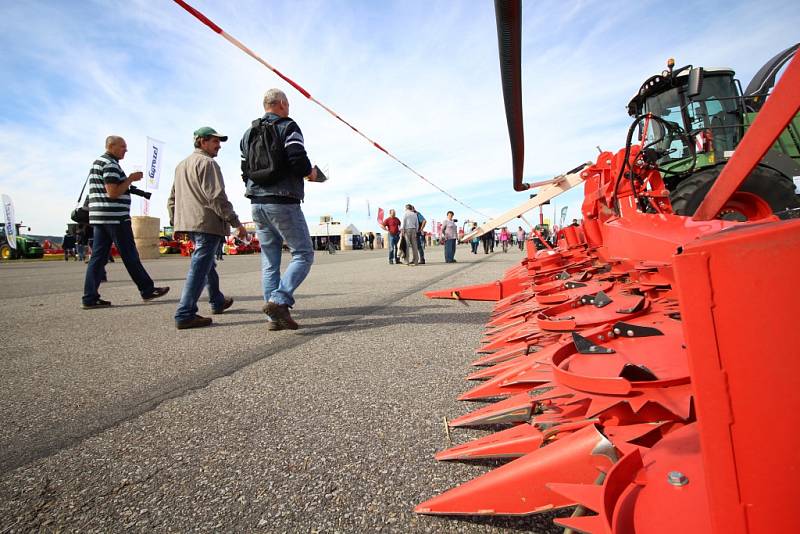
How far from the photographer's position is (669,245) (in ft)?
5.53

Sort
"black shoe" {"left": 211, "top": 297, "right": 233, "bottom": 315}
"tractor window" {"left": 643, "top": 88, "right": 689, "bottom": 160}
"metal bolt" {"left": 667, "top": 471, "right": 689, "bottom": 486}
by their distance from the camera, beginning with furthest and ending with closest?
"tractor window" {"left": 643, "top": 88, "right": 689, "bottom": 160} < "black shoe" {"left": 211, "top": 297, "right": 233, "bottom": 315} < "metal bolt" {"left": 667, "top": 471, "right": 689, "bottom": 486}

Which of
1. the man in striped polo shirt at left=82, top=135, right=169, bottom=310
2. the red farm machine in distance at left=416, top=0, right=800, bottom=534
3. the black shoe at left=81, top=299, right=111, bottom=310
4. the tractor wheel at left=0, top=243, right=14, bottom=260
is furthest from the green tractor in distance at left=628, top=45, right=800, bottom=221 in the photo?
the tractor wheel at left=0, top=243, right=14, bottom=260

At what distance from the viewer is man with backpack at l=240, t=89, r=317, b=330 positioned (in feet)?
9.69

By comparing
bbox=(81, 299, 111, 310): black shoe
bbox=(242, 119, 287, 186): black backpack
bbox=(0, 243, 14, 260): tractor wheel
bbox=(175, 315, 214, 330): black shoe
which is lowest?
bbox=(175, 315, 214, 330): black shoe

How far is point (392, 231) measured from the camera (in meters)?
11.7

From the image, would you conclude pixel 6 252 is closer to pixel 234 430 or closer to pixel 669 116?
pixel 234 430

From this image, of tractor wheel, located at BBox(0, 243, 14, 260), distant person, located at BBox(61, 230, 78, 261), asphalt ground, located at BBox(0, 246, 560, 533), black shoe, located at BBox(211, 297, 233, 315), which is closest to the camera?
asphalt ground, located at BBox(0, 246, 560, 533)

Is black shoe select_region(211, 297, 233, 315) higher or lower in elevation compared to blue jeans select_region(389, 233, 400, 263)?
lower

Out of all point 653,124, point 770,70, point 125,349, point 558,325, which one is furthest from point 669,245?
point 770,70

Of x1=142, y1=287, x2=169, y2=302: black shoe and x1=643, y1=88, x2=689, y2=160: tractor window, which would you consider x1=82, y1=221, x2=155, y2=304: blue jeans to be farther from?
x1=643, y1=88, x2=689, y2=160: tractor window

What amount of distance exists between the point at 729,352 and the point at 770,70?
21.6 ft

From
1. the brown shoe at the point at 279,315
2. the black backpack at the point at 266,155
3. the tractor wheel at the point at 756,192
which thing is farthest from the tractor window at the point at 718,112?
the brown shoe at the point at 279,315

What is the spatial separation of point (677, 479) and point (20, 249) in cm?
3422

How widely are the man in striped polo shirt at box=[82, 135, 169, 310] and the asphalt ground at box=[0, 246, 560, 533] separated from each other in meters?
1.39
